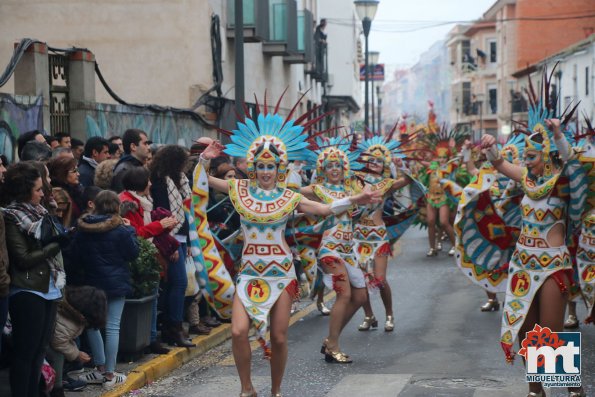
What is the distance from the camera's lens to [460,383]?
8.82 m

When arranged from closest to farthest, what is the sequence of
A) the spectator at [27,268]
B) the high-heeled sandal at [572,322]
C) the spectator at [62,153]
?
the spectator at [27,268], the spectator at [62,153], the high-heeled sandal at [572,322]

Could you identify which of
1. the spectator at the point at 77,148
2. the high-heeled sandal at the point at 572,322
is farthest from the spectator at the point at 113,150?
the high-heeled sandal at the point at 572,322

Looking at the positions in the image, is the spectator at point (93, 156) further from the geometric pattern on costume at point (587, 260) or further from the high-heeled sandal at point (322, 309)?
the geometric pattern on costume at point (587, 260)

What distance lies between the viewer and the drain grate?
8680mm

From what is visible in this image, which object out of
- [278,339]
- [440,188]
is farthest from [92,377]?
[440,188]

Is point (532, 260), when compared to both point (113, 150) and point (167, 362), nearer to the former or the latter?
point (167, 362)

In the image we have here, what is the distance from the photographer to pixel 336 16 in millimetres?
53156

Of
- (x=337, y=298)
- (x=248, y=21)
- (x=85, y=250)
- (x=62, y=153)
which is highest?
(x=248, y=21)

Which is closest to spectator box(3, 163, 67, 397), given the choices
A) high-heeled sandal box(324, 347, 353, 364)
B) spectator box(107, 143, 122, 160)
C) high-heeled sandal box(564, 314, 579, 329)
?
high-heeled sandal box(324, 347, 353, 364)

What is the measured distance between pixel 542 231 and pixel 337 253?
8.62ft

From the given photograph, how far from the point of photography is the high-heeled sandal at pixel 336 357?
9.95 m

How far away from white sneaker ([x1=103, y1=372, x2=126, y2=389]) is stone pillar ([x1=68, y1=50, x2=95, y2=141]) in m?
6.19

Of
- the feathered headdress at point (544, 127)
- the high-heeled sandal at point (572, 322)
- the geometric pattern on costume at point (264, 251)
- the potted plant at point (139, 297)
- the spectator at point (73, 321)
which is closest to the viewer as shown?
the spectator at point (73, 321)

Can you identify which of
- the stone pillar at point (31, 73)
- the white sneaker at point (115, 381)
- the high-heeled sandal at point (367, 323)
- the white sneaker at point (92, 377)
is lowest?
the high-heeled sandal at point (367, 323)
